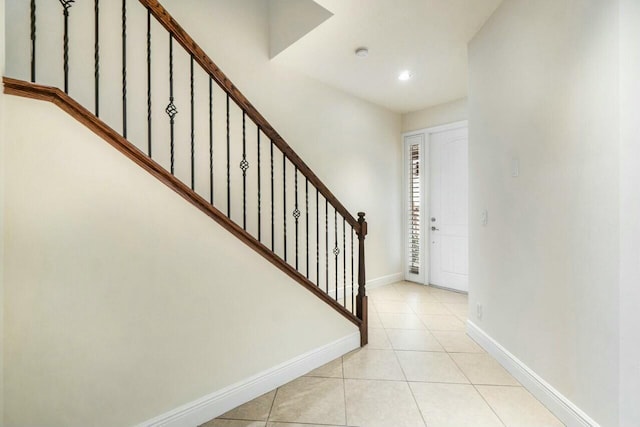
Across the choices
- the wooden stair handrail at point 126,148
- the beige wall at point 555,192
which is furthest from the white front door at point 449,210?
the wooden stair handrail at point 126,148

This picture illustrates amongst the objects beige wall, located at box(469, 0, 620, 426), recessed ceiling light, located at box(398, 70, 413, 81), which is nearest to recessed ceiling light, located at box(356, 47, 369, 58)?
recessed ceiling light, located at box(398, 70, 413, 81)

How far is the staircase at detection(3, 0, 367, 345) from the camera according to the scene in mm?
1446

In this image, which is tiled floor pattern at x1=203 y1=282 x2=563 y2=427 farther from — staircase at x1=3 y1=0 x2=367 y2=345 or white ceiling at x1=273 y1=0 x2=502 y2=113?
white ceiling at x1=273 y1=0 x2=502 y2=113

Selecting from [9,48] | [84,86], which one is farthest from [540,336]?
[9,48]

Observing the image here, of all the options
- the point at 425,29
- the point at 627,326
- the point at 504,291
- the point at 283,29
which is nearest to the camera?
the point at 627,326

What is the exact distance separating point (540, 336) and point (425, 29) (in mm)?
2452

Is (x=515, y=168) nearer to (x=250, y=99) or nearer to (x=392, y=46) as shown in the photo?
(x=392, y=46)

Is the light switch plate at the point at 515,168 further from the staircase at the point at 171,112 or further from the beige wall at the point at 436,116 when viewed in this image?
the beige wall at the point at 436,116

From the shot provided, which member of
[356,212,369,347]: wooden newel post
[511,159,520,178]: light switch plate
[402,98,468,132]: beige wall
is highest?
[402,98,468,132]: beige wall

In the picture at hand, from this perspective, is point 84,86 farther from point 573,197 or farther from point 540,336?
point 540,336

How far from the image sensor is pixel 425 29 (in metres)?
→ 2.40

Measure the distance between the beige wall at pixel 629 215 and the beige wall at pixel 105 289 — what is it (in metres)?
1.80

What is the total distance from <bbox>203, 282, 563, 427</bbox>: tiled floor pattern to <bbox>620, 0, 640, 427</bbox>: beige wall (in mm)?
524

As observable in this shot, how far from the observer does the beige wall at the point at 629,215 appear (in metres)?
1.19
